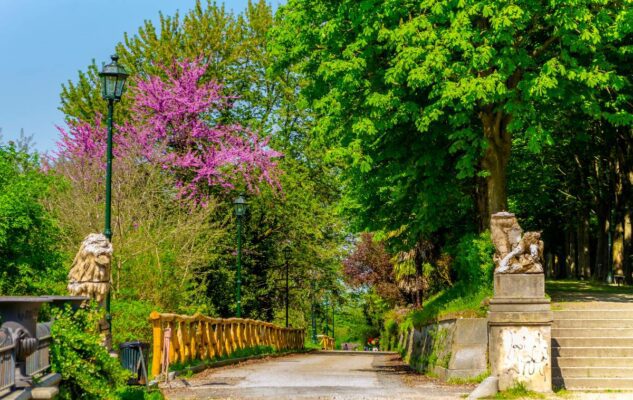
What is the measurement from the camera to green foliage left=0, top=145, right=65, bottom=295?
23.2 meters

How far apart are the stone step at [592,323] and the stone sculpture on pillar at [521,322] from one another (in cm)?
302

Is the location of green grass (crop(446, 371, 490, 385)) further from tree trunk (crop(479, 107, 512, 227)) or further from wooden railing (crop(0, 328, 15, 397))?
wooden railing (crop(0, 328, 15, 397))

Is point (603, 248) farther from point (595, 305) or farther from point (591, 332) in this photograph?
point (591, 332)

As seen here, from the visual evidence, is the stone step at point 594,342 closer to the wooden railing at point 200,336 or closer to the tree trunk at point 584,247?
the wooden railing at point 200,336

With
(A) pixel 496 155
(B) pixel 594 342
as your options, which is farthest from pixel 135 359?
(A) pixel 496 155

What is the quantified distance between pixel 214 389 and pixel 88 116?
96.8 ft

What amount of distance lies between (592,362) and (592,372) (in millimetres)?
281

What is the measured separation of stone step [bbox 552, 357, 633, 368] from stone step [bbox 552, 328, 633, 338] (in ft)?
3.04

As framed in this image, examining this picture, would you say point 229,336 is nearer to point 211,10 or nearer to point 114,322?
point 114,322

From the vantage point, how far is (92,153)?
36.8 meters

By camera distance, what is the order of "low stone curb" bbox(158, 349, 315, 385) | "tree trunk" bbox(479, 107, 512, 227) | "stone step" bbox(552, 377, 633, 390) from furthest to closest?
"tree trunk" bbox(479, 107, 512, 227) → "low stone curb" bbox(158, 349, 315, 385) → "stone step" bbox(552, 377, 633, 390)

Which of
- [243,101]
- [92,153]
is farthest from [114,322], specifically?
[243,101]

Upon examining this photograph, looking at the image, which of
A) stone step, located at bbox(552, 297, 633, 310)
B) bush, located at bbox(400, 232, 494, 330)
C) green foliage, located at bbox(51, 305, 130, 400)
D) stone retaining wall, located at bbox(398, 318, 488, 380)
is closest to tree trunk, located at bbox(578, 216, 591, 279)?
bush, located at bbox(400, 232, 494, 330)

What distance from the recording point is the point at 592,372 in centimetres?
1652
